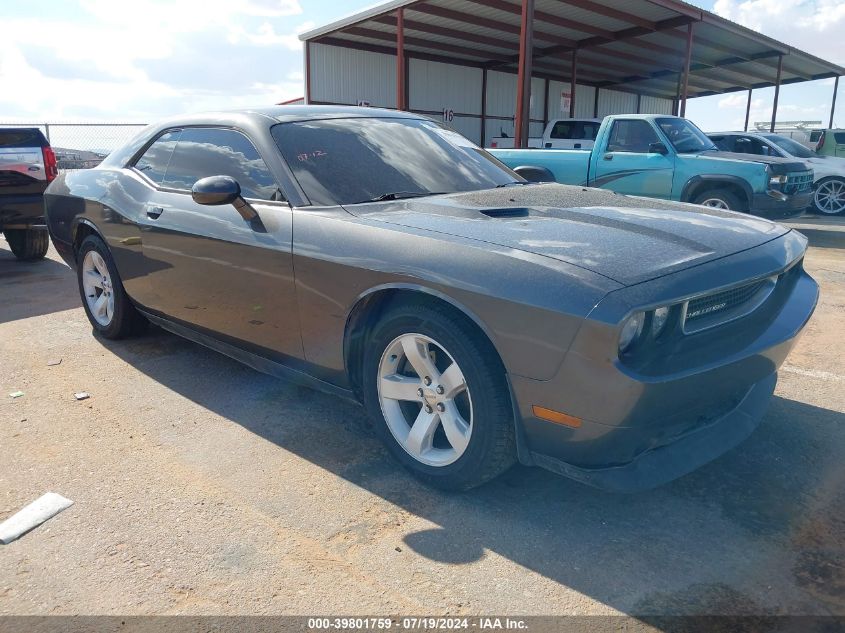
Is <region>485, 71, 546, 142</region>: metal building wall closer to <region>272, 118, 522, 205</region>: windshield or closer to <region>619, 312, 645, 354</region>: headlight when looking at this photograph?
<region>272, 118, 522, 205</region>: windshield

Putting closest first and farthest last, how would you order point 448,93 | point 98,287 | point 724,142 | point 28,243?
point 98,287 → point 28,243 → point 724,142 → point 448,93

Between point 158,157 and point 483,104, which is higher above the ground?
point 483,104

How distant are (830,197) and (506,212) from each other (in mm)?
12663

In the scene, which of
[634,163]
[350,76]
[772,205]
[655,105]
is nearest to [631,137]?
[634,163]

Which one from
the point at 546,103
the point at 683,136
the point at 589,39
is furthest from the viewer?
the point at 546,103

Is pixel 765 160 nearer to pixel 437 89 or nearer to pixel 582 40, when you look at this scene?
pixel 582 40

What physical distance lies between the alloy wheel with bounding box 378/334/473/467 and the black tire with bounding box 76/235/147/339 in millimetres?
2448

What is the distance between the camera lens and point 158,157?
4176 millimetres

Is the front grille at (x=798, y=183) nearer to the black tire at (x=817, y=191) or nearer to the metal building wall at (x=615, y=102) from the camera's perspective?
the black tire at (x=817, y=191)

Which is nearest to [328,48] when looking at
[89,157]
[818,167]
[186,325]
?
[89,157]

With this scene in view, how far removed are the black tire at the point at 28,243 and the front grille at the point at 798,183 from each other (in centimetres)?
944

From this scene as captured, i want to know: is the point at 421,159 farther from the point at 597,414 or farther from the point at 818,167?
the point at 818,167

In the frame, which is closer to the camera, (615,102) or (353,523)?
(353,523)

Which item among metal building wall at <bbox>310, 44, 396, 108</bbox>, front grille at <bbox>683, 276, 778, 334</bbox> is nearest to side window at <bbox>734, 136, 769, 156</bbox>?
metal building wall at <bbox>310, 44, 396, 108</bbox>
